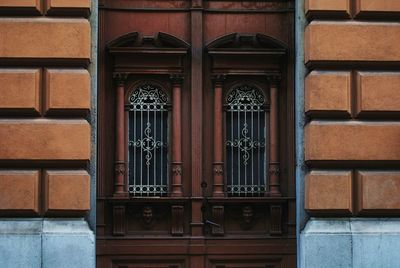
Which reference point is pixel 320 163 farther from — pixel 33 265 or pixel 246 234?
pixel 33 265

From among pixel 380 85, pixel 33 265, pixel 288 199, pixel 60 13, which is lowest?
pixel 33 265

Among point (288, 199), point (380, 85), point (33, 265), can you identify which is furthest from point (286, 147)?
point (33, 265)

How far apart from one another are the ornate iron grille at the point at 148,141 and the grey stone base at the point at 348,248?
1.77 metres

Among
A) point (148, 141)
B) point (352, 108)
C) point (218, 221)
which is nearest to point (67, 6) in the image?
point (148, 141)

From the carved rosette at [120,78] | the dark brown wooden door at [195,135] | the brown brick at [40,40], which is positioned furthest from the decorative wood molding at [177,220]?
the brown brick at [40,40]

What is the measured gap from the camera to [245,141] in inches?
386

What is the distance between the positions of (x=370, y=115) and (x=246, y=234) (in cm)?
194

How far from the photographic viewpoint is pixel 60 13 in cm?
921

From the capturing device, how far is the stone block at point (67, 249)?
895cm

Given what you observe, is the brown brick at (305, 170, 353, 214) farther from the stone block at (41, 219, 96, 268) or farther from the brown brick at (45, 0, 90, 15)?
the brown brick at (45, 0, 90, 15)

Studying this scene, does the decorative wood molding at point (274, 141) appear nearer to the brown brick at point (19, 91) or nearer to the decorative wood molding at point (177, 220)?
the decorative wood molding at point (177, 220)

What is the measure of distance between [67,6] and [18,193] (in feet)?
6.78

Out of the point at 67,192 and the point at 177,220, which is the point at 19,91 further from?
the point at 177,220

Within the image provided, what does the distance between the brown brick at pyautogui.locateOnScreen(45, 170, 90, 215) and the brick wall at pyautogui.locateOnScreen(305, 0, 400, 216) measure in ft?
7.95
